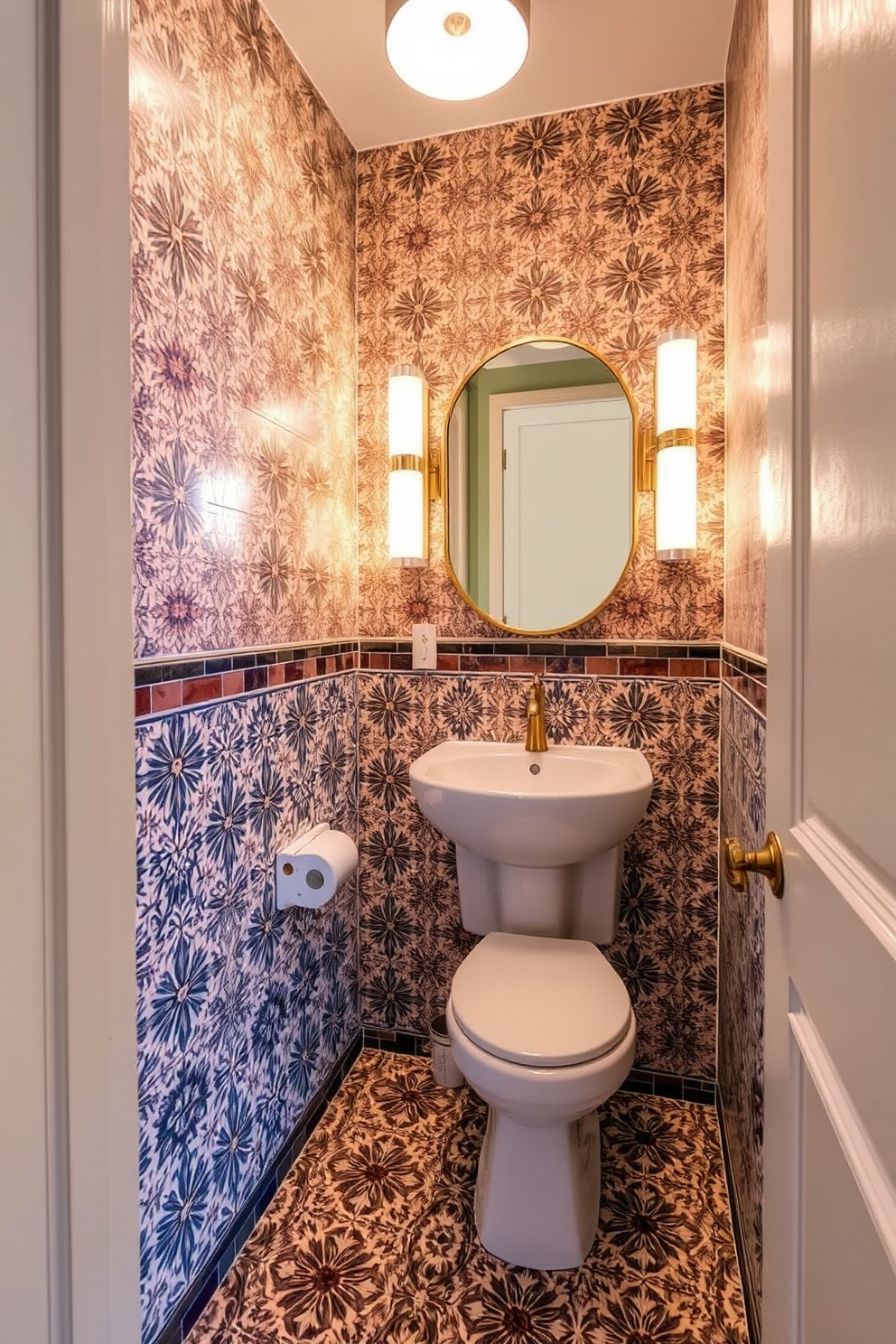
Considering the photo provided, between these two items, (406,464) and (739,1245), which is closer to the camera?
(739,1245)

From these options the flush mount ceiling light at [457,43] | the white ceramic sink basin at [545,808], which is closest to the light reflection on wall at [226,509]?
the white ceramic sink basin at [545,808]

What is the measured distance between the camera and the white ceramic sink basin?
1.37m

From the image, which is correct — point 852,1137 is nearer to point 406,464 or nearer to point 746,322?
point 746,322

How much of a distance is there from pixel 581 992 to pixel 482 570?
3.40 ft

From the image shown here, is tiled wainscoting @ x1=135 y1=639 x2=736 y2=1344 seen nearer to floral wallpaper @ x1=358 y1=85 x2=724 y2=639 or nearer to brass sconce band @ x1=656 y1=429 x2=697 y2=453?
floral wallpaper @ x1=358 y1=85 x2=724 y2=639

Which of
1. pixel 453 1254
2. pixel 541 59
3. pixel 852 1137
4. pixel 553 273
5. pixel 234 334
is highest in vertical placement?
pixel 541 59

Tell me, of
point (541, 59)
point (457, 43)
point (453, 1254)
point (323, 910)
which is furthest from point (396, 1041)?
point (541, 59)

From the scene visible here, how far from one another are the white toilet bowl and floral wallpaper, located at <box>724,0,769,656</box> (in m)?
0.74

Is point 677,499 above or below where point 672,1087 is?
above

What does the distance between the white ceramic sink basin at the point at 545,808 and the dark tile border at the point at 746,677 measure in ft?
0.91

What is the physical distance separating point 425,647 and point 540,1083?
1061mm

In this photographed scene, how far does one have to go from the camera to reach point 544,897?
158cm

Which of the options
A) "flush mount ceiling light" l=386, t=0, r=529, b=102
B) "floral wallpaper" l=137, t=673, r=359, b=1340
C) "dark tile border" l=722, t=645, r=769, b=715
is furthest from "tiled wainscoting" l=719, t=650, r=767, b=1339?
"flush mount ceiling light" l=386, t=0, r=529, b=102

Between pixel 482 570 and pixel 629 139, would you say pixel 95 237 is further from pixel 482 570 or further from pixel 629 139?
pixel 629 139
